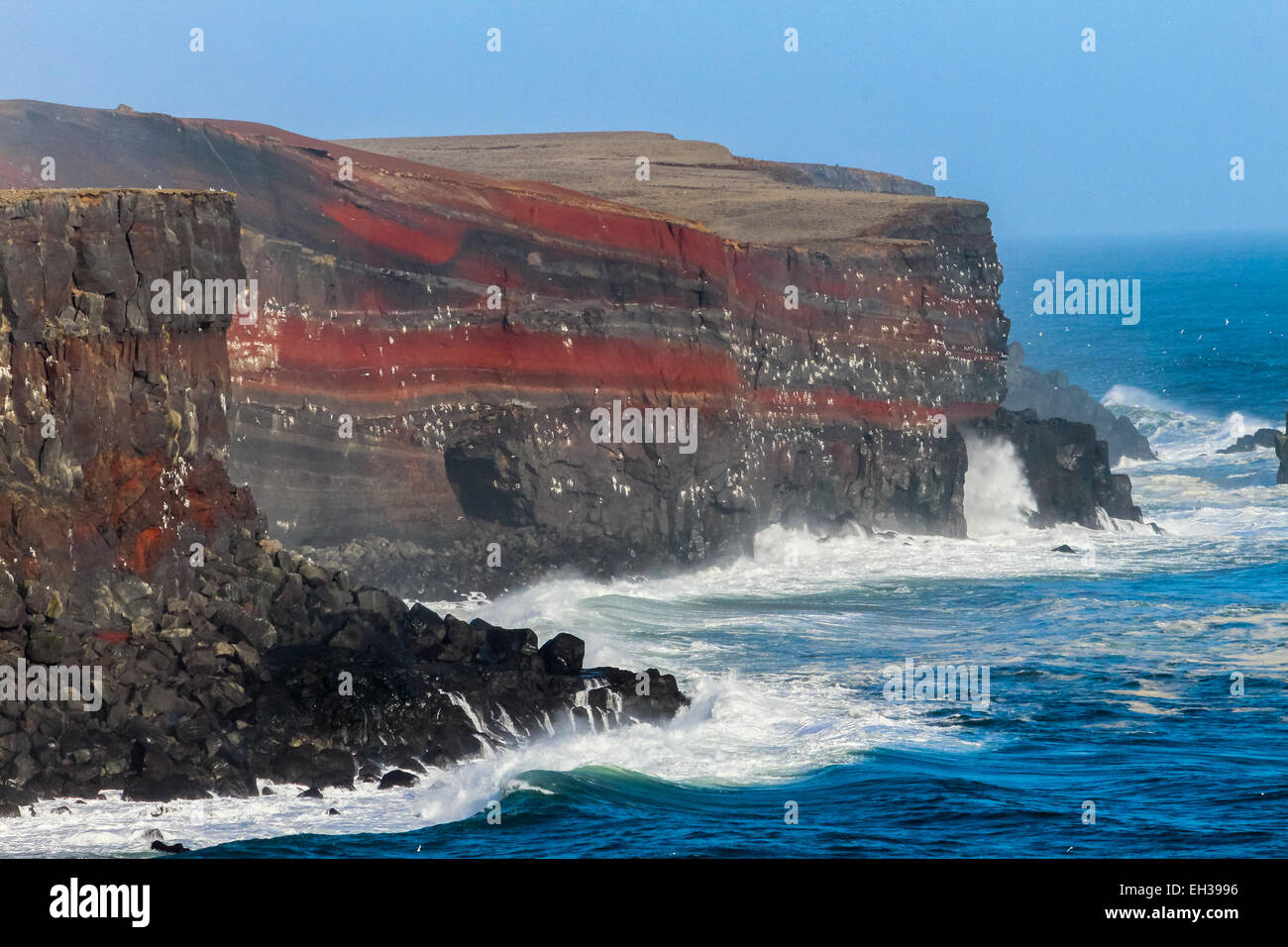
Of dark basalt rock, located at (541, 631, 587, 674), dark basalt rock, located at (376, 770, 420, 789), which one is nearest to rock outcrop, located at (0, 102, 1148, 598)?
dark basalt rock, located at (541, 631, 587, 674)

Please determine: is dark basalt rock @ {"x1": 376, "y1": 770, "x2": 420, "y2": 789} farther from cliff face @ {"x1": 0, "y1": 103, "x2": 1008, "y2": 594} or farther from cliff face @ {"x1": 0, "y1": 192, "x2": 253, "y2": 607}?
cliff face @ {"x1": 0, "y1": 103, "x2": 1008, "y2": 594}

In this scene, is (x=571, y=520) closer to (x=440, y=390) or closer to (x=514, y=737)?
(x=440, y=390)

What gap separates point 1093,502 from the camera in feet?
194

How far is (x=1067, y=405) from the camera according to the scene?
8581cm

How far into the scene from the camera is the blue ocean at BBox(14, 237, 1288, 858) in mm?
26078

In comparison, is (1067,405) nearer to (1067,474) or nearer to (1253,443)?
(1253,443)

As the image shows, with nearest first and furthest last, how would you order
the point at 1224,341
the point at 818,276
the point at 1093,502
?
the point at 818,276 < the point at 1093,502 < the point at 1224,341

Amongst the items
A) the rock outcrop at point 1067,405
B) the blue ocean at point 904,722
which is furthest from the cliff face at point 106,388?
the rock outcrop at point 1067,405

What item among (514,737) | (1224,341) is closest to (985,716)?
(514,737)

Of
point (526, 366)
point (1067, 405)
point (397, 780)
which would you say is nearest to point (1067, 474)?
point (526, 366)

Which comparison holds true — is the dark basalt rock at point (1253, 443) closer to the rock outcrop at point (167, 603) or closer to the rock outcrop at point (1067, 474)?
the rock outcrop at point (1067, 474)

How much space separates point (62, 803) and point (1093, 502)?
4003 cm

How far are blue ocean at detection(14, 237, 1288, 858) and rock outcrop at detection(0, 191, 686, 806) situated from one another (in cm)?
113

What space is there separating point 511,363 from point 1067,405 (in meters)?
45.0
